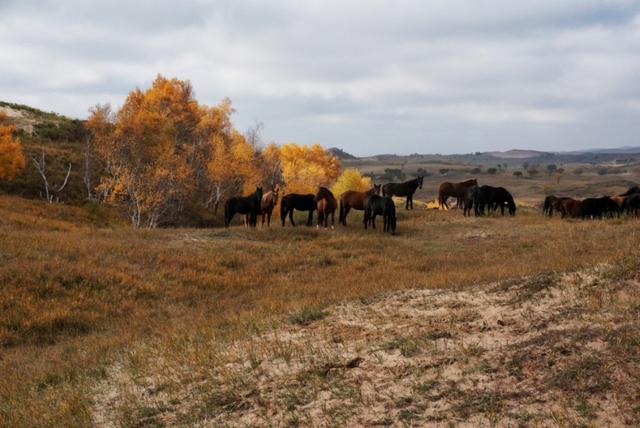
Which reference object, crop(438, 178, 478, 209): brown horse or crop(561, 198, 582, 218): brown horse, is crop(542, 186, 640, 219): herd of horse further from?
crop(438, 178, 478, 209): brown horse

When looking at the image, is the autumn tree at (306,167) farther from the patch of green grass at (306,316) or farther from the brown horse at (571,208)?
the patch of green grass at (306,316)

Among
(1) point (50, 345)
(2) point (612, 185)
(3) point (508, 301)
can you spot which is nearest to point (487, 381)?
(3) point (508, 301)

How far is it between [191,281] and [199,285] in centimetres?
43

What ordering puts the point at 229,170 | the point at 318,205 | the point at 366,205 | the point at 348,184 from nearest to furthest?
the point at 318,205, the point at 366,205, the point at 229,170, the point at 348,184

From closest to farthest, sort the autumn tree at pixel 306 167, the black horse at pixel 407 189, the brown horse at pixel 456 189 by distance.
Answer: the black horse at pixel 407 189
the brown horse at pixel 456 189
the autumn tree at pixel 306 167

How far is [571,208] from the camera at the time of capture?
101 feet

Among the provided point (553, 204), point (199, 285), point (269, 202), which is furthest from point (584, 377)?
point (553, 204)

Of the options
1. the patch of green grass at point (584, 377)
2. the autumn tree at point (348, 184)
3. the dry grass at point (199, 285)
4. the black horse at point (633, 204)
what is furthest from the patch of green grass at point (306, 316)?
the autumn tree at point (348, 184)

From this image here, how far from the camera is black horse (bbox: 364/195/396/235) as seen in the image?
2750 cm

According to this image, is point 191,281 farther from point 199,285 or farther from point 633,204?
point 633,204

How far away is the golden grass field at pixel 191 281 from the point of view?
8828 millimetres

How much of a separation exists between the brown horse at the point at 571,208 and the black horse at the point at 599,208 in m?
0.65

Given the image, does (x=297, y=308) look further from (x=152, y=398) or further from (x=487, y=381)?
(x=487, y=381)

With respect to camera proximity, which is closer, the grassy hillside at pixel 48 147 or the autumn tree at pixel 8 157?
the autumn tree at pixel 8 157
